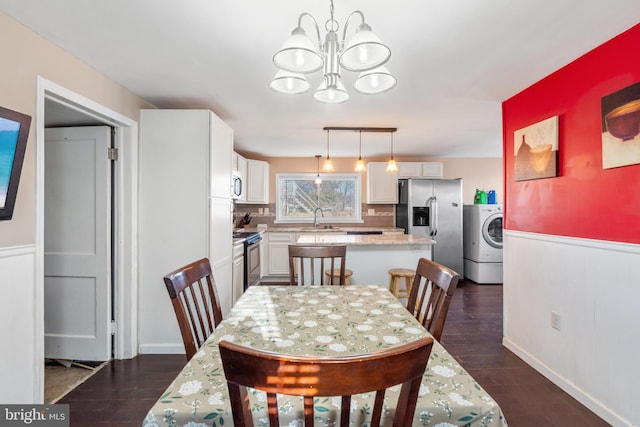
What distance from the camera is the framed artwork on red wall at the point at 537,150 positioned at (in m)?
2.13

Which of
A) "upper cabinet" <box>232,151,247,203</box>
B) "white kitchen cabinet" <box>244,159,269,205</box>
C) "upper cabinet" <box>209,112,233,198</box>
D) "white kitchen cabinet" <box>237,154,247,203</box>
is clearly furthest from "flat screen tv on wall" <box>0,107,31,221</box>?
"white kitchen cabinet" <box>244,159,269,205</box>

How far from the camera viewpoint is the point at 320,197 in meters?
5.58

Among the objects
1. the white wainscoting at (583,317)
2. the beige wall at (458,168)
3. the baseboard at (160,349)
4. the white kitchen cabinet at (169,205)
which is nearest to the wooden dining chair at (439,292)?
the white wainscoting at (583,317)

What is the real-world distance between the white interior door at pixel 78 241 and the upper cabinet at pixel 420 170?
14.1 ft

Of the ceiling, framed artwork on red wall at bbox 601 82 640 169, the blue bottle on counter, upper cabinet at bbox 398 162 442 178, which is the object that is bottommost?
Answer: the blue bottle on counter

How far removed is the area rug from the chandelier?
8.04 feet

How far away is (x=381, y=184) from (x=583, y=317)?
3588 mm

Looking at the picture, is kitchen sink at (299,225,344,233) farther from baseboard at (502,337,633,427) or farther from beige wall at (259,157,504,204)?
baseboard at (502,337,633,427)

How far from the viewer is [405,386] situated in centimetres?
65

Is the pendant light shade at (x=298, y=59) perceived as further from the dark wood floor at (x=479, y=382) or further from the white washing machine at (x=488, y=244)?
the white washing machine at (x=488, y=244)

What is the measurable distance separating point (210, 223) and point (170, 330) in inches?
38.1

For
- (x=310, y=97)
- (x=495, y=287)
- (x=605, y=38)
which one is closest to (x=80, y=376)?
(x=310, y=97)

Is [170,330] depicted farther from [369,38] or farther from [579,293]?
[579,293]

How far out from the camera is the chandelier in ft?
3.56
